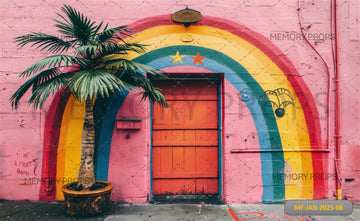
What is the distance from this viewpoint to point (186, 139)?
4957 mm

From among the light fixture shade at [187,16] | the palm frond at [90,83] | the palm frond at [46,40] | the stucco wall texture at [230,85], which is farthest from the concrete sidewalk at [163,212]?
the light fixture shade at [187,16]

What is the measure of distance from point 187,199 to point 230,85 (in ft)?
7.25

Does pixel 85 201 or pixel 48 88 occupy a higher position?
pixel 48 88

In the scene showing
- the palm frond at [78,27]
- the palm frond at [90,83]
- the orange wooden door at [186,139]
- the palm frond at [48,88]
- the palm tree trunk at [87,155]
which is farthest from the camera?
the orange wooden door at [186,139]

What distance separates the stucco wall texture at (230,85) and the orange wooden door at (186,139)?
309 millimetres

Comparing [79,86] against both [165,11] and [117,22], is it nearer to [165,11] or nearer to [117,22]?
[117,22]

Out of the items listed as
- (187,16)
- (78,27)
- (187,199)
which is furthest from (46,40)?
(187,199)

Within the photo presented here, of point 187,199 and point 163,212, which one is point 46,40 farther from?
point 187,199

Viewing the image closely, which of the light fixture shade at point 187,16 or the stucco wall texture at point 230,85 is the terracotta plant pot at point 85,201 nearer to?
the stucco wall texture at point 230,85

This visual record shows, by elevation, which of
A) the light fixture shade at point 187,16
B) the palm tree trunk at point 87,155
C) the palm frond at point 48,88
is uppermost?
the light fixture shade at point 187,16

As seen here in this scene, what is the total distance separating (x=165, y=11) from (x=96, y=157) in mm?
2898

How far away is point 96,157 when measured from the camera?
4.64 metres

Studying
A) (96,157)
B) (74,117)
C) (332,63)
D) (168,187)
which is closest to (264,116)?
(332,63)

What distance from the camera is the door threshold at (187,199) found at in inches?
183
